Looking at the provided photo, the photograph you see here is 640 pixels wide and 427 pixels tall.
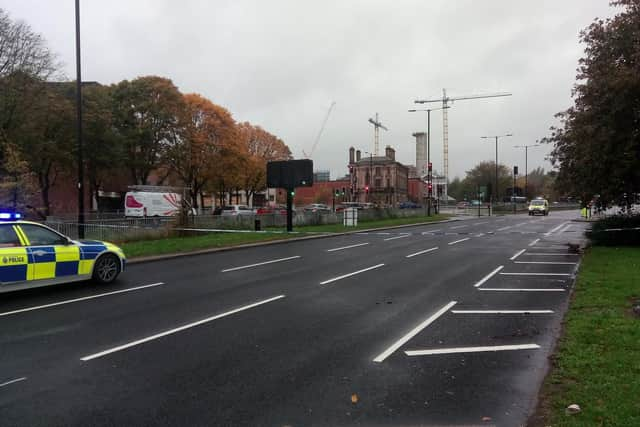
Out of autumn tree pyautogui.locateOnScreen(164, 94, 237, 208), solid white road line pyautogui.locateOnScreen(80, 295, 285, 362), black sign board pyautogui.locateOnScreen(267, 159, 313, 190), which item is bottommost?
solid white road line pyautogui.locateOnScreen(80, 295, 285, 362)

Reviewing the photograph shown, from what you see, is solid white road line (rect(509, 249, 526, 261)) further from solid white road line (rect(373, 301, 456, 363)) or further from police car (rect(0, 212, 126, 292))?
police car (rect(0, 212, 126, 292))

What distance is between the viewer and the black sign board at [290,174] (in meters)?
26.3

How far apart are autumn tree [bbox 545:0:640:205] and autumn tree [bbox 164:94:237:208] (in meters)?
36.3

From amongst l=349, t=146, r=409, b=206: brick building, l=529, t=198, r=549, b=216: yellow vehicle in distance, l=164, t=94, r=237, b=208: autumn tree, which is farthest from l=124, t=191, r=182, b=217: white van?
l=349, t=146, r=409, b=206: brick building

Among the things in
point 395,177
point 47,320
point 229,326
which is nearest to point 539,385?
point 229,326

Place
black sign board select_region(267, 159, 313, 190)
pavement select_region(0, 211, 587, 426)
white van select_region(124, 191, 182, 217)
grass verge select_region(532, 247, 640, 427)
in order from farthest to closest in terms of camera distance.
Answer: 1. white van select_region(124, 191, 182, 217)
2. black sign board select_region(267, 159, 313, 190)
3. pavement select_region(0, 211, 587, 426)
4. grass verge select_region(532, 247, 640, 427)

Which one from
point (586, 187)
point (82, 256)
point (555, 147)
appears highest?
point (555, 147)

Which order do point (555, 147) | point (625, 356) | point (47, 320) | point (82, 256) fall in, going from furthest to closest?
point (555, 147) → point (82, 256) → point (47, 320) → point (625, 356)

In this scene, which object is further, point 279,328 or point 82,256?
point 82,256

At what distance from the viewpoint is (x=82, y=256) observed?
9.76 meters

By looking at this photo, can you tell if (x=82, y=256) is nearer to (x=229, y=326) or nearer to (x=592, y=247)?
(x=229, y=326)

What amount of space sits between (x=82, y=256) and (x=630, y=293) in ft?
35.2

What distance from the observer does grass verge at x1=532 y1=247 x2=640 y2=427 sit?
3725mm

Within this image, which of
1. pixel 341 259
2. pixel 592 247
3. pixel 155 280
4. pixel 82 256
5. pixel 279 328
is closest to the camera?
pixel 279 328
